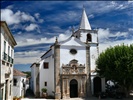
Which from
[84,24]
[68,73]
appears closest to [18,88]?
[68,73]

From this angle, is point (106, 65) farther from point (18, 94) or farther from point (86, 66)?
point (18, 94)

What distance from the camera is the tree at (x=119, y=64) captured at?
2173 centimetres

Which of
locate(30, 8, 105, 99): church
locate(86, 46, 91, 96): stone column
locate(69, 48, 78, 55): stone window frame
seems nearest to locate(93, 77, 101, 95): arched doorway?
locate(30, 8, 105, 99): church

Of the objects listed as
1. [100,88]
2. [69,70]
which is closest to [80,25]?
[69,70]

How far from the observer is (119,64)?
71.6ft

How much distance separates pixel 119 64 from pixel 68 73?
708 cm

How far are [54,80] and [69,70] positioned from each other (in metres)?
2.51

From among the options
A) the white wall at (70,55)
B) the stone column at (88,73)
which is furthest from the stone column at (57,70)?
the stone column at (88,73)

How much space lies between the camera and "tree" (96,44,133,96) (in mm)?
21734

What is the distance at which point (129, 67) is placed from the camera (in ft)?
70.3

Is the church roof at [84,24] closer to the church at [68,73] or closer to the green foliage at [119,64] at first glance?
the church at [68,73]

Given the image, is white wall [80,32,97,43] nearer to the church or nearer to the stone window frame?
the church

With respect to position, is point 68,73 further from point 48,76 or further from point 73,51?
point 73,51

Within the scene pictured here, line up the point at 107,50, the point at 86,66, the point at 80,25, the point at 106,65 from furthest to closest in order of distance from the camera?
the point at 80,25 → the point at 86,66 → the point at 107,50 → the point at 106,65
